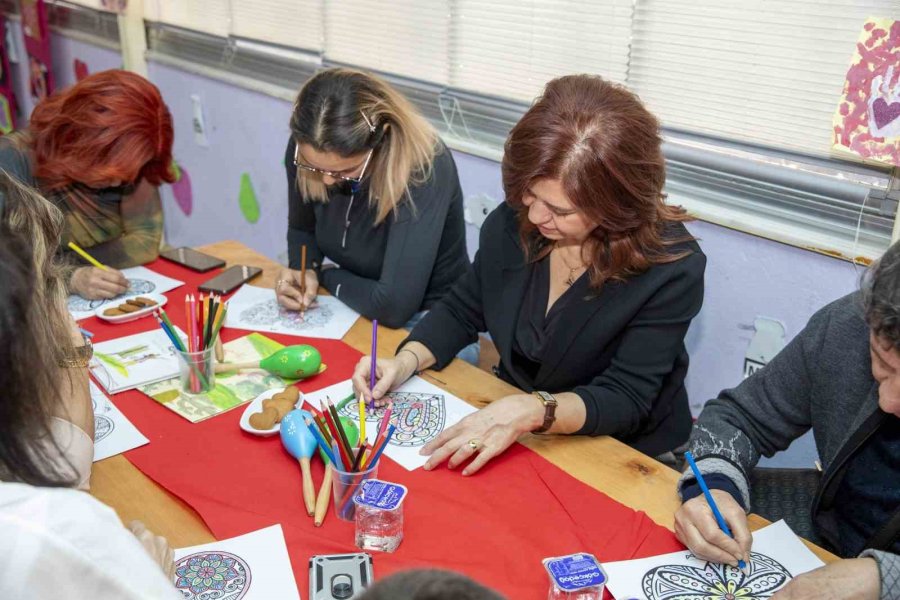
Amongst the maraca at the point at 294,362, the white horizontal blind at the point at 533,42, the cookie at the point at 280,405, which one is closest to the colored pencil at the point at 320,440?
the cookie at the point at 280,405

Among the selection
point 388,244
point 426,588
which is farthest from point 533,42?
point 426,588

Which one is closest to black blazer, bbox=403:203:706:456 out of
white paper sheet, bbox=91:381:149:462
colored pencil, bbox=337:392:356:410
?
colored pencil, bbox=337:392:356:410

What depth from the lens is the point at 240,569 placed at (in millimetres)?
977

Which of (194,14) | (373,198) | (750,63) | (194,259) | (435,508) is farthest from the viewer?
(194,14)

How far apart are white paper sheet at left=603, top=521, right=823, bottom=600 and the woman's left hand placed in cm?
27

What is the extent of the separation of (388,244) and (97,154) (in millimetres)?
767

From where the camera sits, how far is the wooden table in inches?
42.2

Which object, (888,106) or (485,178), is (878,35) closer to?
(888,106)

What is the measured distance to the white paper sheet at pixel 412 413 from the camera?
124 cm

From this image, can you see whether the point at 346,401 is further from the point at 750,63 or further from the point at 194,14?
the point at 194,14

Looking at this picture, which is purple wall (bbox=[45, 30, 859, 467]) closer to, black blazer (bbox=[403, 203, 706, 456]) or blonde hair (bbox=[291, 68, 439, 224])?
black blazer (bbox=[403, 203, 706, 456])

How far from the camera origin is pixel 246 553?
3.29 ft

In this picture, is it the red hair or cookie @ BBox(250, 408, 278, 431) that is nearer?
cookie @ BBox(250, 408, 278, 431)

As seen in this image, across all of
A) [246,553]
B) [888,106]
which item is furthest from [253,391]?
[888,106]
